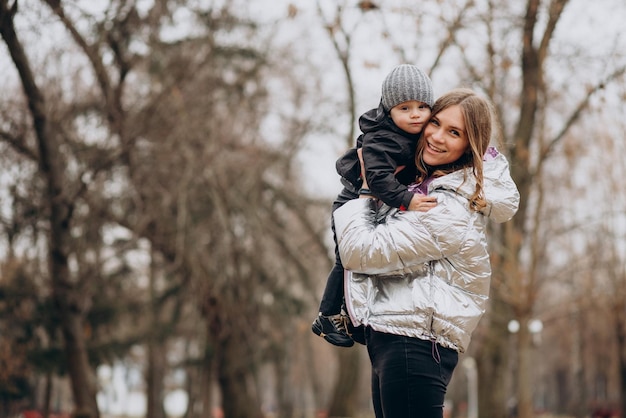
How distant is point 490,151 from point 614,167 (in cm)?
1676

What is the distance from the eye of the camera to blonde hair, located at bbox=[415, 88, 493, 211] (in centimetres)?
255

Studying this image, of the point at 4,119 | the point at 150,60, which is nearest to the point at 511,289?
the point at 150,60

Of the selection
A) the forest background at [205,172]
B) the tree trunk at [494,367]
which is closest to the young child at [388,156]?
the forest background at [205,172]

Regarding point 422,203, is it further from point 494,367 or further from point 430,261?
point 494,367

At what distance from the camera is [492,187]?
2590mm

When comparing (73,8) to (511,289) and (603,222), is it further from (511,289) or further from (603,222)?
(603,222)

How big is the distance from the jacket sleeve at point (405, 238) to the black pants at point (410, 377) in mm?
228

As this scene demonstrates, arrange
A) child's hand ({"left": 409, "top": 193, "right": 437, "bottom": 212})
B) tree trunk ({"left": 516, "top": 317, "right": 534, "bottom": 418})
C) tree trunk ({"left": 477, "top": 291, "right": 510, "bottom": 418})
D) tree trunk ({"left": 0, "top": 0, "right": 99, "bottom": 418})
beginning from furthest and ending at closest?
tree trunk ({"left": 477, "top": 291, "right": 510, "bottom": 418})
tree trunk ({"left": 516, "top": 317, "right": 534, "bottom": 418})
tree trunk ({"left": 0, "top": 0, "right": 99, "bottom": 418})
child's hand ({"left": 409, "top": 193, "right": 437, "bottom": 212})

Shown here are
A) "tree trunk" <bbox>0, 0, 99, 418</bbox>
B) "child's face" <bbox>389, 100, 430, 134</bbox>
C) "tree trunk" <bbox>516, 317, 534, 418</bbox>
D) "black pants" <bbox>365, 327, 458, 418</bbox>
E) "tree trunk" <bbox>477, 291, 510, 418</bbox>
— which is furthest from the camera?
"tree trunk" <bbox>477, 291, 510, 418</bbox>

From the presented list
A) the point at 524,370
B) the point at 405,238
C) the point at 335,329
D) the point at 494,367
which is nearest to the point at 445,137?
the point at 405,238

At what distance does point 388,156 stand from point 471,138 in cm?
26

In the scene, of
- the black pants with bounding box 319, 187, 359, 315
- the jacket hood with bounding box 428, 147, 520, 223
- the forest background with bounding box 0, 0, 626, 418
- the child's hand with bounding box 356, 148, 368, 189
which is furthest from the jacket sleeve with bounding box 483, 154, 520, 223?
the forest background with bounding box 0, 0, 626, 418

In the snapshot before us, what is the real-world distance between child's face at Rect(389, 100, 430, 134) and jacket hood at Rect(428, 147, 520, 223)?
19cm

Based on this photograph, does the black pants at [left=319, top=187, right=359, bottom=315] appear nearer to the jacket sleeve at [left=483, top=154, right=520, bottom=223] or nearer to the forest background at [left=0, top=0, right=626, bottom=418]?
the jacket sleeve at [left=483, top=154, right=520, bottom=223]
